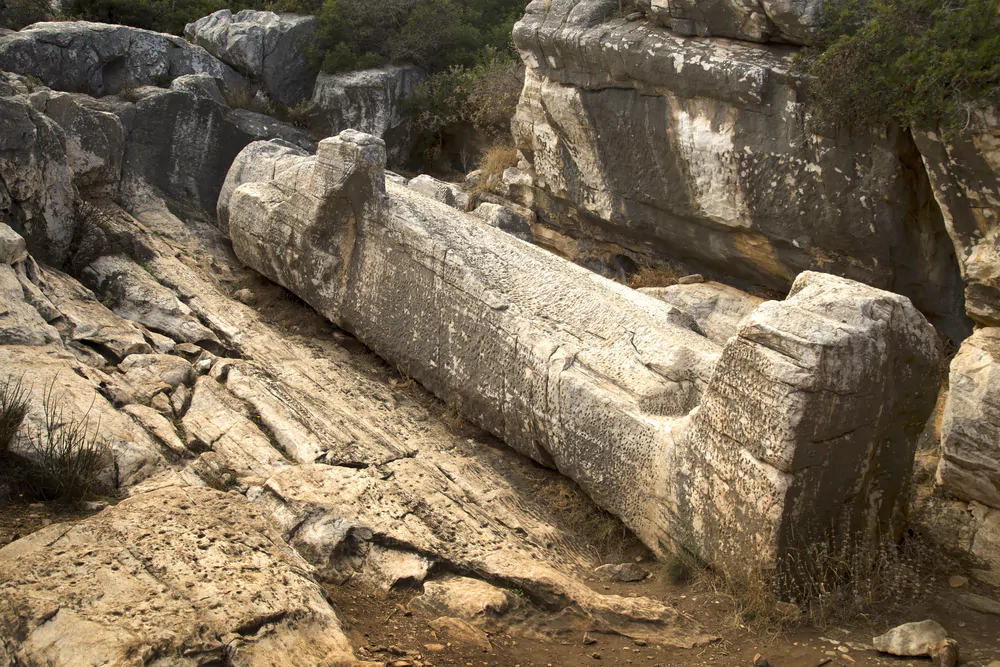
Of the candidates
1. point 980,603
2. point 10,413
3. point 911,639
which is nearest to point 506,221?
point 10,413

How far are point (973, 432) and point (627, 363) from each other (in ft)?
7.13

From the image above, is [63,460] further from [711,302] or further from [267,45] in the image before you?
[267,45]

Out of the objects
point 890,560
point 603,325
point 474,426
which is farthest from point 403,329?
point 890,560

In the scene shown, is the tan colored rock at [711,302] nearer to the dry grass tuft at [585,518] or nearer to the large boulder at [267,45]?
the dry grass tuft at [585,518]

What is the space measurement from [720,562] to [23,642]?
336 cm

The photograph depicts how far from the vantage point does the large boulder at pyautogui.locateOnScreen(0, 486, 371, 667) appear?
3.29m

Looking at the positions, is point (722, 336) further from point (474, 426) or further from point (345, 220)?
point (345, 220)

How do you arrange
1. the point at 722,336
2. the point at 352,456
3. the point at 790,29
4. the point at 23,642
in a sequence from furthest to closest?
the point at 722,336
the point at 790,29
the point at 352,456
the point at 23,642

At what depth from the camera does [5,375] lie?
4.91 m

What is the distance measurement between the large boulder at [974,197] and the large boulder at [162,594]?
4.94m

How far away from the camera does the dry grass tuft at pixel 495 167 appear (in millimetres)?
10727

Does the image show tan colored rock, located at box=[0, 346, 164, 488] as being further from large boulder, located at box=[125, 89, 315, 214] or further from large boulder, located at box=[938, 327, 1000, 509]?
large boulder, located at box=[938, 327, 1000, 509]

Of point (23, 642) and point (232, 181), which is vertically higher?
point (232, 181)

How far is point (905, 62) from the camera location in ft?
20.4
